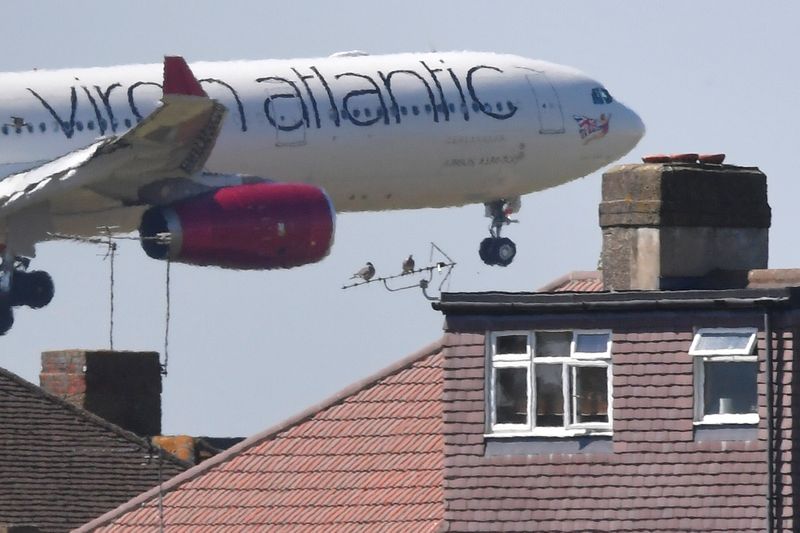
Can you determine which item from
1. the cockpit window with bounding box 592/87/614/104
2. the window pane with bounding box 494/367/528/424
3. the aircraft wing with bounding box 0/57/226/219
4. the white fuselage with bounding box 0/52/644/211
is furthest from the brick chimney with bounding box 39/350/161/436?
the cockpit window with bounding box 592/87/614/104

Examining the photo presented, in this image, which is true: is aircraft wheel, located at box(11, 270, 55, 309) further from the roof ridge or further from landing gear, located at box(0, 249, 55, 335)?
the roof ridge

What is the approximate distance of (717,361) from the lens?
88.1 ft

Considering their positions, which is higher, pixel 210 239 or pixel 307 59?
pixel 307 59

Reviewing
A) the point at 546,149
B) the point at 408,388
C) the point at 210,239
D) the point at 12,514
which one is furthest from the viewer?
the point at 546,149

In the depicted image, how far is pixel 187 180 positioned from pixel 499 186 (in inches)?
440

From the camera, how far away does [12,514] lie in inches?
1497

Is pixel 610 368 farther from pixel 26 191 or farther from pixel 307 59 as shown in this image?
pixel 307 59

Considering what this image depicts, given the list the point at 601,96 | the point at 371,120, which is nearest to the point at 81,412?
the point at 371,120

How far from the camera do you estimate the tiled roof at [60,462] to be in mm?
38781

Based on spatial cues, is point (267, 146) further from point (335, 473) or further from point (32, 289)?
point (335, 473)

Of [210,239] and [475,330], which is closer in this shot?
[475,330]

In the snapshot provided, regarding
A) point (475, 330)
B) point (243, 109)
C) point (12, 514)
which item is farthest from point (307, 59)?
point (475, 330)

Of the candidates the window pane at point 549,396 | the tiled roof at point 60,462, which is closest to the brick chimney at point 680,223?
the window pane at point 549,396

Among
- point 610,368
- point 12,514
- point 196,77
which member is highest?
point 196,77
